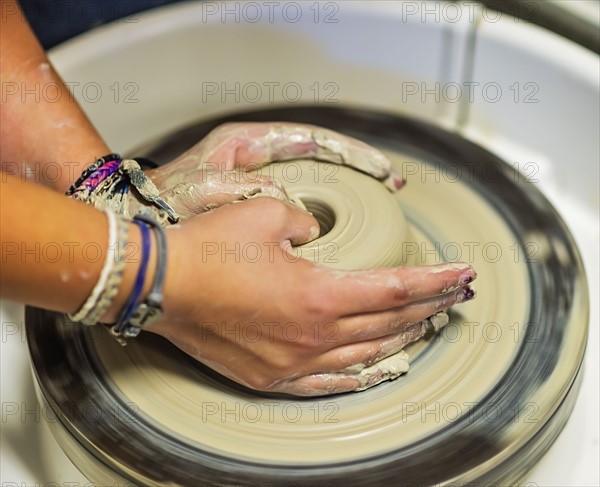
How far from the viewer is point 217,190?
4.02 ft

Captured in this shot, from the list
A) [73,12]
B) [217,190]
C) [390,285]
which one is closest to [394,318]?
[390,285]

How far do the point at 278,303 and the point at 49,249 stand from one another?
0.98 feet

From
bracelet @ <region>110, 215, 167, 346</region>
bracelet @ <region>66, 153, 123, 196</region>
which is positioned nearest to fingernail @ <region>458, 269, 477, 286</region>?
bracelet @ <region>110, 215, 167, 346</region>

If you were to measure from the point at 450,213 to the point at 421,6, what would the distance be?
0.59m

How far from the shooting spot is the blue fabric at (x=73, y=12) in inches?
84.6

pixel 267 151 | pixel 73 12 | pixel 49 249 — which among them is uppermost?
pixel 73 12

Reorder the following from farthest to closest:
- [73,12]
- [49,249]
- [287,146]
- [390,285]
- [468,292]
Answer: [73,12], [287,146], [468,292], [390,285], [49,249]

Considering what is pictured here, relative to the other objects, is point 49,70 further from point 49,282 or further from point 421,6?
point 421,6

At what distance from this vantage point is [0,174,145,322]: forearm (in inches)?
37.1

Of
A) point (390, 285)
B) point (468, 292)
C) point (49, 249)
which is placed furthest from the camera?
point (468, 292)

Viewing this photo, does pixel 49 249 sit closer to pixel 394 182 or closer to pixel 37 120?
pixel 37 120

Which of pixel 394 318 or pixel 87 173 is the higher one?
pixel 87 173

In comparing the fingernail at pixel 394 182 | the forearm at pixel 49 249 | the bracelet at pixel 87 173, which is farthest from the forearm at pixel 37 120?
the fingernail at pixel 394 182

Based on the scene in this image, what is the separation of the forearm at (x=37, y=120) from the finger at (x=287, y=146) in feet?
0.79
